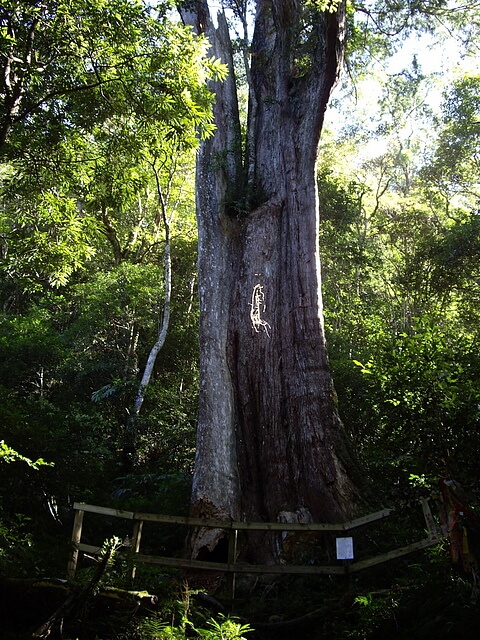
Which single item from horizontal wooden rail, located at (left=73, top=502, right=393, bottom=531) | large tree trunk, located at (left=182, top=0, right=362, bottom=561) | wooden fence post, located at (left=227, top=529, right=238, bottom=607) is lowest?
wooden fence post, located at (left=227, top=529, right=238, bottom=607)

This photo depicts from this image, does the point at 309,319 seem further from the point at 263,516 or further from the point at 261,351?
the point at 263,516

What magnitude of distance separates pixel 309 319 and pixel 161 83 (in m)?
3.66

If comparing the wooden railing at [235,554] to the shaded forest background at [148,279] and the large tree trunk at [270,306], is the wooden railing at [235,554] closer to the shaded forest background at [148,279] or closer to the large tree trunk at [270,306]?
the shaded forest background at [148,279]

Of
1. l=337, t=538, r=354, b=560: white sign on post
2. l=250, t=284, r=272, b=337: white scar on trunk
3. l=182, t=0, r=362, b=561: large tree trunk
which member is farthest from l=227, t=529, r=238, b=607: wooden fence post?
l=250, t=284, r=272, b=337: white scar on trunk

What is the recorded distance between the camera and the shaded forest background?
16.1 ft

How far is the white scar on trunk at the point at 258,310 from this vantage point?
797 centimetres

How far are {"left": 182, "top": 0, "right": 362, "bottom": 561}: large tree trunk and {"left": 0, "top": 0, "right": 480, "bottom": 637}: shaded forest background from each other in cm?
76

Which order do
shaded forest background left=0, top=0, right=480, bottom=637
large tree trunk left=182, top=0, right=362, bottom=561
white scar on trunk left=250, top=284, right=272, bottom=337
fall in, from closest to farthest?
shaded forest background left=0, top=0, right=480, bottom=637, large tree trunk left=182, top=0, right=362, bottom=561, white scar on trunk left=250, top=284, right=272, bottom=337

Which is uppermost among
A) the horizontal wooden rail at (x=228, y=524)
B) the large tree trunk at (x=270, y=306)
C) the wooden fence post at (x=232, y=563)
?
the large tree trunk at (x=270, y=306)

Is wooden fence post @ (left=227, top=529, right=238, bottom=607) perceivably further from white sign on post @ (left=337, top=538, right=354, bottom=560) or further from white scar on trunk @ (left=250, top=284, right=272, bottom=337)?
white scar on trunk @ (left=250, top=284, right=272, bottom=337)

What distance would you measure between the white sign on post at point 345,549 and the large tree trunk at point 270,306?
1123 mm

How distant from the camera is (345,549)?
502 centimetres

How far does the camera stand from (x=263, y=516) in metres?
6.90

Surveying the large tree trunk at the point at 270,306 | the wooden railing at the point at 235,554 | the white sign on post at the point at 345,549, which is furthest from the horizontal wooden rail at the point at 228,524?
the large tree trunk at the point at 270,306
